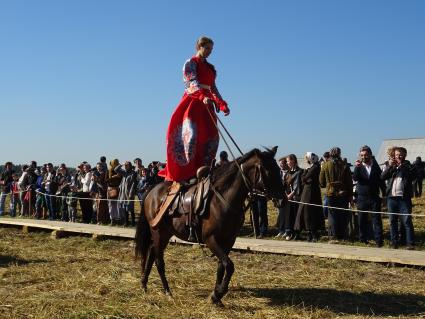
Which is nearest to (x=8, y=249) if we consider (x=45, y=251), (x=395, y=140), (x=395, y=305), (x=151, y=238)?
(x=45, y=251)

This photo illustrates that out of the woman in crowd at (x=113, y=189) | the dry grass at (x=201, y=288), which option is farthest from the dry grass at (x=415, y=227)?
the woman in crowd at (x=113, y=189)

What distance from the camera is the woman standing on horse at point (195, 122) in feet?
23.3

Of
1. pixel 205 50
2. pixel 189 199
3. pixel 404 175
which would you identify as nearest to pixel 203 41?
pixel 205 50

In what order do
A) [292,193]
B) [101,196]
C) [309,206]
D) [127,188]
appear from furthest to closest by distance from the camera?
[101,196], [127,188], [292,193], [309,206]

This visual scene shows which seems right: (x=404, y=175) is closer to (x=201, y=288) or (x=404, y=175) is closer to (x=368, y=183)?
(x=368, y=183)

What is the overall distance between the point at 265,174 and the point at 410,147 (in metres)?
25.0

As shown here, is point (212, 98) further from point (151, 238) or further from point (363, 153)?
point (363, 153)

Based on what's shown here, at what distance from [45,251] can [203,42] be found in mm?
6490

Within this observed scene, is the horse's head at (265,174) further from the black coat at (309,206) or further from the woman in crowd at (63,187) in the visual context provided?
the woman in crowd at (63,187)

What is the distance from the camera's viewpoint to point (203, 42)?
7.18 m

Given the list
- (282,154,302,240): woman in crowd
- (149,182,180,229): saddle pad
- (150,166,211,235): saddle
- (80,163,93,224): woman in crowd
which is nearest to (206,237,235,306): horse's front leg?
(150,166,211,235): saddle

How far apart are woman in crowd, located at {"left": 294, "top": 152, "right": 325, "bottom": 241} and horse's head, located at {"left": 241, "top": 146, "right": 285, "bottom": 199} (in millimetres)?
5756

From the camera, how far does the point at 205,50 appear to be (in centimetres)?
720

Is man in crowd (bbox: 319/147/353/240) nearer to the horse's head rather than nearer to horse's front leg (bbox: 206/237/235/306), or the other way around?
the horse's head
